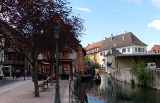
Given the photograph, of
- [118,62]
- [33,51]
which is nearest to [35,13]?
[33,51]

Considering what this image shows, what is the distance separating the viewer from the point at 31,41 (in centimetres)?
2631

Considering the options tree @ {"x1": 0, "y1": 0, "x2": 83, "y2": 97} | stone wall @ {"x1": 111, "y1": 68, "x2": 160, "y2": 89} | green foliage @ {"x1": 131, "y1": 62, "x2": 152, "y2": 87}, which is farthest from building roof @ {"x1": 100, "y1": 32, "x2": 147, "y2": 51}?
tree @ {"x1": 0, "y1": 0, "x2": 83, "y2": 97}

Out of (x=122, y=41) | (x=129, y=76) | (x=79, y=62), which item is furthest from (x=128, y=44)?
(x=129, y=76)

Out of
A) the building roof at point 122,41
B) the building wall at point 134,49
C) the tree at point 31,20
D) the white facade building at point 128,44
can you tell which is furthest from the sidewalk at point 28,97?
the building roof at point 122,41

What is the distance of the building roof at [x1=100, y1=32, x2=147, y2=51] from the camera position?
129 m

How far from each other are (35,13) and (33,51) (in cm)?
291

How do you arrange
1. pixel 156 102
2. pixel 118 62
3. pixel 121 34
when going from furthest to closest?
pixel 121 34 → pixel 118 62 → pixel 156 102

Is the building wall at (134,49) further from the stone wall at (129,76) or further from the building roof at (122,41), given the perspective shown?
the stone wall at (129,76)

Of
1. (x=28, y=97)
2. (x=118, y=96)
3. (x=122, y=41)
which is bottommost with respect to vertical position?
(x=118, y=96)

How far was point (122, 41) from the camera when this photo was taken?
135875 mm

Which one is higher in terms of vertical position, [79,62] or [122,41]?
[122,41]

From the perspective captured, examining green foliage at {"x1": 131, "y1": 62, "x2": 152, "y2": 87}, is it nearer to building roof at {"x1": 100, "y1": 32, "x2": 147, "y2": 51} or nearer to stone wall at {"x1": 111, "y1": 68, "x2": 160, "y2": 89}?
stone wall at {"x1": 111, "y1": 68, "x2": 160, "y2": 89}

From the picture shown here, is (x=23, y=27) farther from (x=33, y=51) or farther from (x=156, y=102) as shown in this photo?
(x=156, y=102)

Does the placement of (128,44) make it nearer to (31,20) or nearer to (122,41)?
(122,41)
